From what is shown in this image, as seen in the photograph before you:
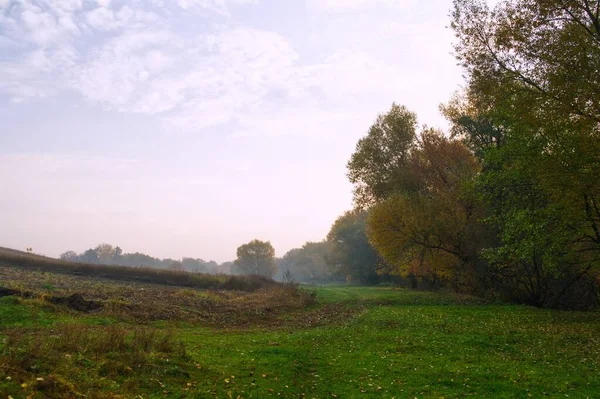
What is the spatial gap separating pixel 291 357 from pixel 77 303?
14.8m

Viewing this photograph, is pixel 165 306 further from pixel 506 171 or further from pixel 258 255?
pixel 258 255

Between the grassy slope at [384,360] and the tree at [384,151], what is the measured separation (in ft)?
78.0

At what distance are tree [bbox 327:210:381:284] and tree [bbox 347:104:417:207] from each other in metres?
40.1

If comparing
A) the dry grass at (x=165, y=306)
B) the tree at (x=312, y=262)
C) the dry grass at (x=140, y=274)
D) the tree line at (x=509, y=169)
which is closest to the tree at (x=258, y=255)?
the tree at (x=312, y=262)

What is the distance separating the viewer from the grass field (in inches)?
414

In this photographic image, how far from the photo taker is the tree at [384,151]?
4853cm

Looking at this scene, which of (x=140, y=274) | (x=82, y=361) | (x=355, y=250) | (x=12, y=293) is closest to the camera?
(x=82, y=361)

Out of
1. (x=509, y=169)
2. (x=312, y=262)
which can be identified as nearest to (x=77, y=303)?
(x=509, y=169)

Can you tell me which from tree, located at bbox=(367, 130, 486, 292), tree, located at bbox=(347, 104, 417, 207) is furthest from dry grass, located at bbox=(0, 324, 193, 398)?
tree, located at bbox=(347, 104, 417, 207)

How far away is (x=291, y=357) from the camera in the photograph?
1605 centimetres

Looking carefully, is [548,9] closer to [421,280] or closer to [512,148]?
[512,148]

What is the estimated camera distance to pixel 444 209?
41188 mm

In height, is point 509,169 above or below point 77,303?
above

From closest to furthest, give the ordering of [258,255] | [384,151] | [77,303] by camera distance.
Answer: [77,303] → [384,151] → [258,255]
